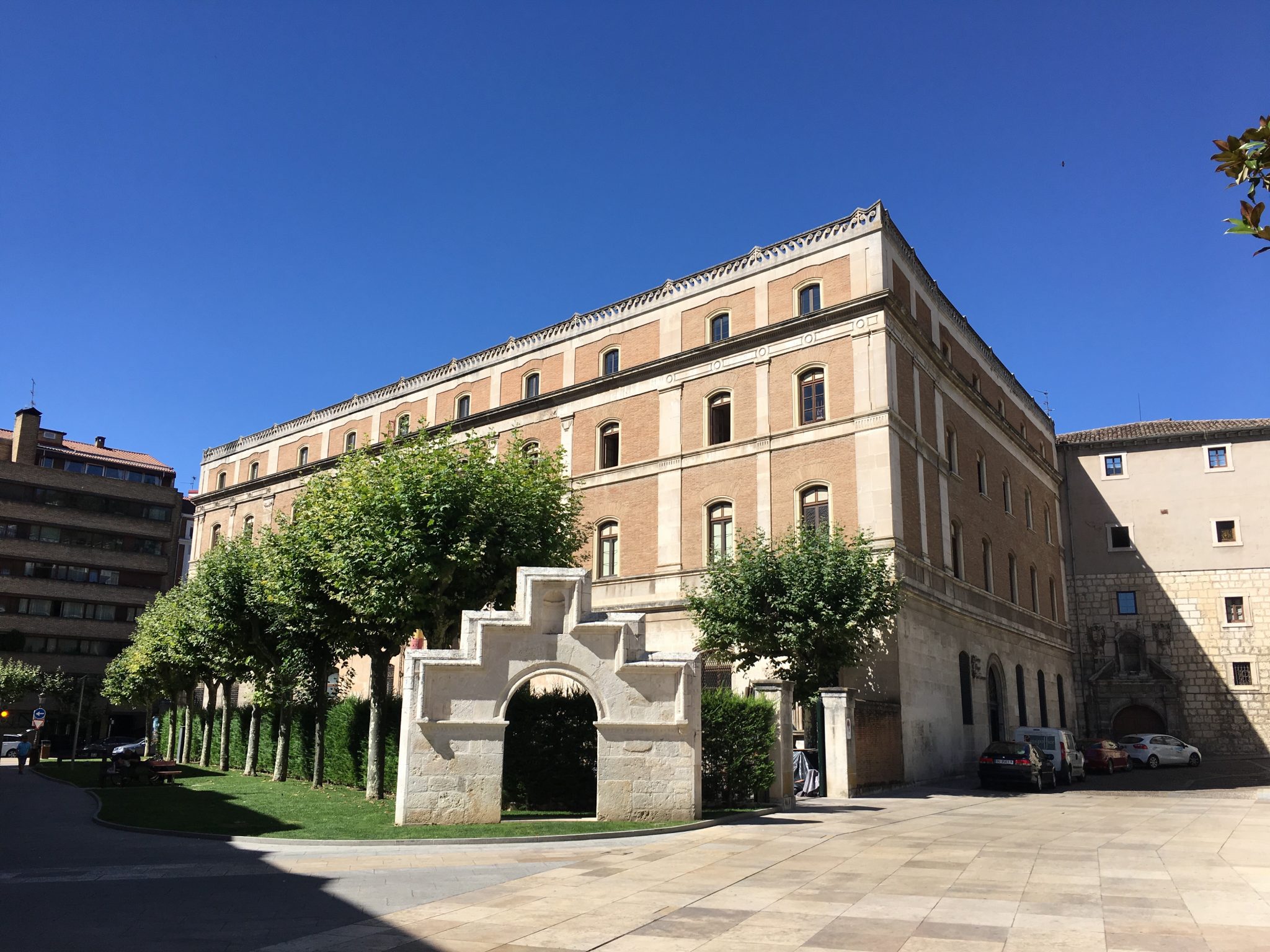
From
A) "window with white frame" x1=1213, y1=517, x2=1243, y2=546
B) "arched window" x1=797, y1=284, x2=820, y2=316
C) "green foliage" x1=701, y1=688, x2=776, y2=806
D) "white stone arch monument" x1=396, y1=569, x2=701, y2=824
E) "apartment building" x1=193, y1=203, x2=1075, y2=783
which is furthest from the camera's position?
"window with white frame" x1=1213, y1=517, x2=1243, y2=546

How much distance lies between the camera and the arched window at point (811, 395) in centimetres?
3045

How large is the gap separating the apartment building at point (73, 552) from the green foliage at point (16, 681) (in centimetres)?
321

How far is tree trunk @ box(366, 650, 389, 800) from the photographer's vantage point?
21984mm

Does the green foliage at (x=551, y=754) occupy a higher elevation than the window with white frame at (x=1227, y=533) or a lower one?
lower

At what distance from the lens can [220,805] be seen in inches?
800

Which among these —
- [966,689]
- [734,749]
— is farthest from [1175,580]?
[734,749]

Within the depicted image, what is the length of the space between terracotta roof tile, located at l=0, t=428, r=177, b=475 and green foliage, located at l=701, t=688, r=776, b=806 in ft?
246

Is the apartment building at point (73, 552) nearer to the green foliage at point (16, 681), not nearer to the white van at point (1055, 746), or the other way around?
the green foliage at point (16, 681)

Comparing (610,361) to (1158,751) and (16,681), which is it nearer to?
(1158,751)

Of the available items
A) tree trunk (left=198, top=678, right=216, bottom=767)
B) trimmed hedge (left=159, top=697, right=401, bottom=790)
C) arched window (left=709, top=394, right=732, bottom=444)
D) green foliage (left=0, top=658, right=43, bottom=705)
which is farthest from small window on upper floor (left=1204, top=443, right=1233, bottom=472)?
green foliage (left=0, top=658, right=43, bottom=705)

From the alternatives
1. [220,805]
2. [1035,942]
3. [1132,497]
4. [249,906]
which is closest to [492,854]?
[249,906]

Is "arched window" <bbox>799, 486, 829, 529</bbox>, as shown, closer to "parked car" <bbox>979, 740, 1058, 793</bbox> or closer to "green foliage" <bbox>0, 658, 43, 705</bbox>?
"parked car" <bbox>979, 740, 1058, 793</bbox>

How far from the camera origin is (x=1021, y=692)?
38.7m

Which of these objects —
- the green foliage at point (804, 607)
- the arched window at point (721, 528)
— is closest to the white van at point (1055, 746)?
the green foliage at point (804, 607)
